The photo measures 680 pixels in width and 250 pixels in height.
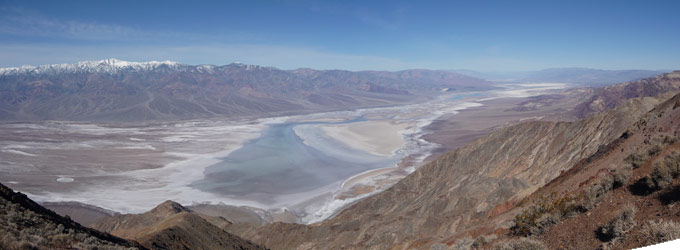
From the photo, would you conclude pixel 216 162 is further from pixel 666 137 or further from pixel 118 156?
pixel 666 137

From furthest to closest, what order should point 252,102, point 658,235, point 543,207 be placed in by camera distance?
point 252,102 → point 543,207 → point 658,235

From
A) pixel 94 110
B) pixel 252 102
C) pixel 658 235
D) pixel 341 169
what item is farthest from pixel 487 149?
pixel 94 110

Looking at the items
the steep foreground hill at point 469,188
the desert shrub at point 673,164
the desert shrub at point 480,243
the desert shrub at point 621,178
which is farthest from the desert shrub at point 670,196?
the steep foreground hill at point 469,188

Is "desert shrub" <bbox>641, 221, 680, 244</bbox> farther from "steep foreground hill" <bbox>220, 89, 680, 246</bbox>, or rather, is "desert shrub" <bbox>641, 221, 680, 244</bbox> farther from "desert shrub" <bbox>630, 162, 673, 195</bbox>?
"steep foreground hill" <bbox>220, 89, 680, 246</bbox>

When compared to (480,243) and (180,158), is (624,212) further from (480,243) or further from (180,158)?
(180,158)

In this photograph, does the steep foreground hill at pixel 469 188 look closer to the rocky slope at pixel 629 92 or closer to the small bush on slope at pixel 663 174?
the small bush on slope at pixel 663 174

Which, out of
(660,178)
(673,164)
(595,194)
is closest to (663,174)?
(660,178)
